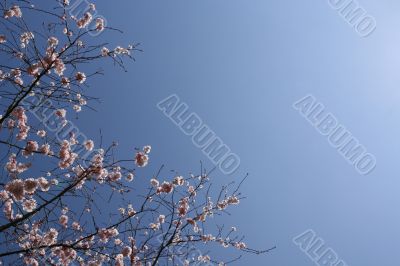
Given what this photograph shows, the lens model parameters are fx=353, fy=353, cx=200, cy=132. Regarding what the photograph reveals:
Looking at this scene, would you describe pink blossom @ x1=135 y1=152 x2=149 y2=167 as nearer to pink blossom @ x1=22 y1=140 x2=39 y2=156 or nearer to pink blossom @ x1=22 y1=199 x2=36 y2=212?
pink blossom @ x1=22 y1=140 x2=39 y2=156

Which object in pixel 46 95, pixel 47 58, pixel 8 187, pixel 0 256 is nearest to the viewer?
pixel 8 187

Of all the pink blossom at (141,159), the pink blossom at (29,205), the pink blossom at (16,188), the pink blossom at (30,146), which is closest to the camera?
the pink blossom at (16,188)

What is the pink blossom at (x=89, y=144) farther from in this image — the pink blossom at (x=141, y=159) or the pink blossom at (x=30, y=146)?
the pink blossom at (x=30, y=146)

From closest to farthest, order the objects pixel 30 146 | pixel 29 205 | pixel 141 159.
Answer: pixel 29 205, pixel 30 146, pixel 141 159

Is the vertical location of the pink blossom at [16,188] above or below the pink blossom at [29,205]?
above

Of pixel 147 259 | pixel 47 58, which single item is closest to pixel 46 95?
pixel 47 58

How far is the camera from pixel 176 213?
7895 mm

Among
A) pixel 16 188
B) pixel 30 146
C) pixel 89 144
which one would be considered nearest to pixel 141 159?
pixel 89 144

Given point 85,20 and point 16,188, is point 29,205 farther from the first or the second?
point 85,20

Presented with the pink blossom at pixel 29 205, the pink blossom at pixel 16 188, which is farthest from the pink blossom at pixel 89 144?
the pink blossom at pixel 16 188

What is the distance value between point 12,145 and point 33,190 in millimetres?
888

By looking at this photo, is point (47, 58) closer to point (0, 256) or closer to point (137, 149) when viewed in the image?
→ point (137, 149)

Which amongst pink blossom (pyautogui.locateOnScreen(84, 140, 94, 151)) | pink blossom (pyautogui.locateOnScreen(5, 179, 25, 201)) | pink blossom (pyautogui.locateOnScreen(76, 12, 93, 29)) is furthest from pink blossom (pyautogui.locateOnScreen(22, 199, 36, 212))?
pink blossom (pyautogui.locateOnScreen(76, 12, 93, 29))

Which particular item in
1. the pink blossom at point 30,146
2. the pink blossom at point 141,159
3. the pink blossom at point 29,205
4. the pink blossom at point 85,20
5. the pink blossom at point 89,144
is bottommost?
the pink blossom at point 29,205
